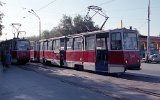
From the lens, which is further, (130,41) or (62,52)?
(62,52)

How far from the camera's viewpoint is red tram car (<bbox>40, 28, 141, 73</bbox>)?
21391mm

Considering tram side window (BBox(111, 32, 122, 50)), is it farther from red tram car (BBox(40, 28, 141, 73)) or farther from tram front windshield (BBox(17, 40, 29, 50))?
tram front windshield (BBox(17, 40, 29, 50))

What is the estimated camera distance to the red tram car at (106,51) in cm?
2139

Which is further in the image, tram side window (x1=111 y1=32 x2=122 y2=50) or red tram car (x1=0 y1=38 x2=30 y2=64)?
red tram car (x1=0 y1=38 x2=30 y2=64)

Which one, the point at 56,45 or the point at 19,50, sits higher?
the point at 56,45

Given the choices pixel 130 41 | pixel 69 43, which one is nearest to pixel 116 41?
pixel 130 41

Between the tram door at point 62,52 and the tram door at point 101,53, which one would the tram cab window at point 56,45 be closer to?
the tram door at point 62,52

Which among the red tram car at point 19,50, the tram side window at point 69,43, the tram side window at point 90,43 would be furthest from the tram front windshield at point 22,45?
the tram side window at point 90,43

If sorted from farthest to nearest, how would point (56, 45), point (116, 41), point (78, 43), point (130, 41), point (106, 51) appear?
point (56, 45) → point (78, 43) → point (106, 51) → point (130, 41) → point (116, 41)

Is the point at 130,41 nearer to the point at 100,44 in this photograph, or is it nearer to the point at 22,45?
the point at 100,44

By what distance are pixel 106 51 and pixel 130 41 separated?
164cm

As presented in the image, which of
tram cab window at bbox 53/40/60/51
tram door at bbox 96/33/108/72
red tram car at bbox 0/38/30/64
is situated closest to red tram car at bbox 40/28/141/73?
tram door at bbox 96/33/108/72

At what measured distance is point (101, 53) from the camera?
23.0 metres

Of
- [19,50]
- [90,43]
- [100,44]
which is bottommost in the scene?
[19,50]
